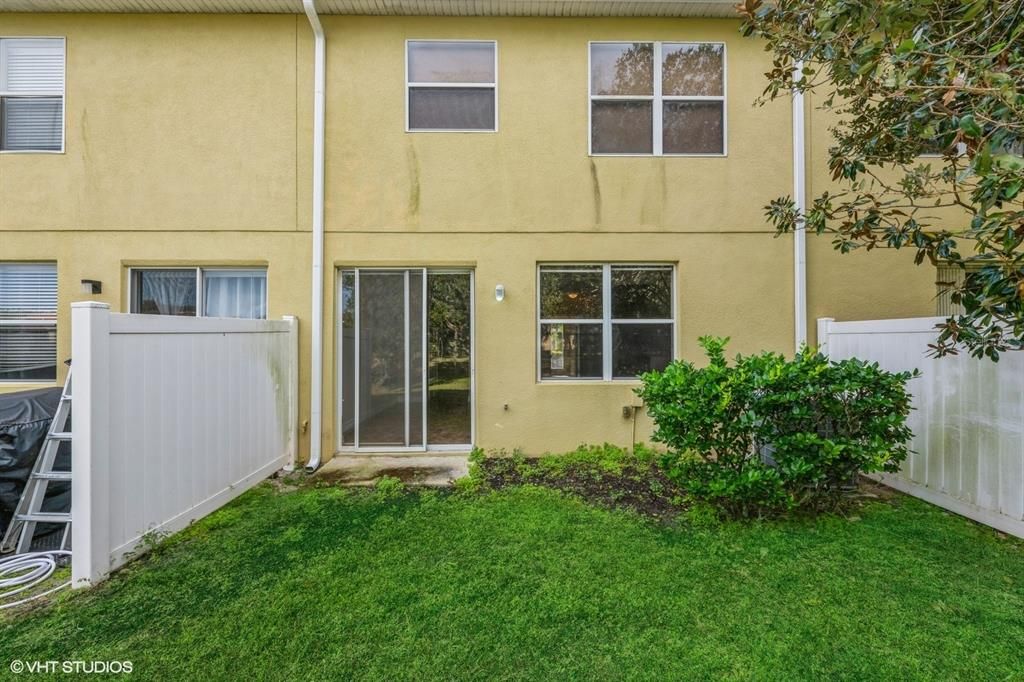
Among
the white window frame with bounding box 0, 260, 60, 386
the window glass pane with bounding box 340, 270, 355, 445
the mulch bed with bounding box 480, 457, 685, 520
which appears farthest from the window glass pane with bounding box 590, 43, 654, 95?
the white window frame with bounding box 0, 260, 60, 386

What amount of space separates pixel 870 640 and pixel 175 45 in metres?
8.90

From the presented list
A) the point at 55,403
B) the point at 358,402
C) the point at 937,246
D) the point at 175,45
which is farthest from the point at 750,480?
the point at 175,45

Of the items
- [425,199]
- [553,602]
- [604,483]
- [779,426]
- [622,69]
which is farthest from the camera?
[622,69]

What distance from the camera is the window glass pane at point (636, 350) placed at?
5.74 meters

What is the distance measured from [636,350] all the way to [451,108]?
3.98 meters

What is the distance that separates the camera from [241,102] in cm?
557

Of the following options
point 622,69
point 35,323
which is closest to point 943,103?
point 622,69

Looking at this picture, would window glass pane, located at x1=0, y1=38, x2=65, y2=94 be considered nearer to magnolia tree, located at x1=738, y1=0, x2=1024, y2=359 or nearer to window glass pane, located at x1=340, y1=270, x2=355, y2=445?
window glass pane, located at x1=340, y1=270, x2=355, y2=445

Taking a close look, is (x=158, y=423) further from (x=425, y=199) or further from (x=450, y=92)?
(x=450, y=92)

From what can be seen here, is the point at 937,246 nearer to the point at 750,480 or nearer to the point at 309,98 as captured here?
the point at 750,480

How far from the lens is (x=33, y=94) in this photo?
5.51 metres

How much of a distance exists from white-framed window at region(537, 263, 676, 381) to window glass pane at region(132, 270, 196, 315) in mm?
4568

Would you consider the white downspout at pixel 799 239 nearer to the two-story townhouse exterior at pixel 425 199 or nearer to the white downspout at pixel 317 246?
the two-story townhouse exterior at pixel 425 199

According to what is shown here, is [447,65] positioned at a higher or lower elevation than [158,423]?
higher
